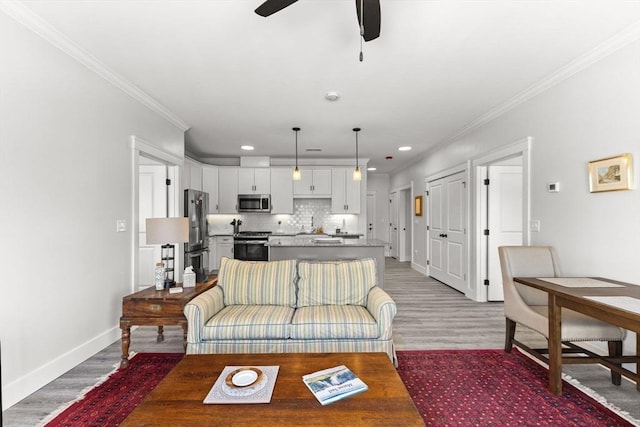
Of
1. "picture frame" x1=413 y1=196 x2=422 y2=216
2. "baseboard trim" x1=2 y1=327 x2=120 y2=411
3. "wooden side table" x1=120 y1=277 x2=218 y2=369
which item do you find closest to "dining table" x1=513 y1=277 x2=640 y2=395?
"wooden side table" x1=120 y1=277 x2=218 y2=369

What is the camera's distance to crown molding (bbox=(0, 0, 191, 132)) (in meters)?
2.07

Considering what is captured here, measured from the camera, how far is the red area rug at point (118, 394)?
191cm

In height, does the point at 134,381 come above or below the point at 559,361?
below

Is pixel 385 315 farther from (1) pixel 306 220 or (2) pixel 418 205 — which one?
(2) pixel 418 205

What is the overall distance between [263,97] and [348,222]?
407cm

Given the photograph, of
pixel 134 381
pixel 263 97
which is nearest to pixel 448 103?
pixel 263 97

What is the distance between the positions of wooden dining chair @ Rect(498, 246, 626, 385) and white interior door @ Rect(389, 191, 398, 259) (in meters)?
6.01

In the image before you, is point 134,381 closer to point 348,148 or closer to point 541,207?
point 541,207

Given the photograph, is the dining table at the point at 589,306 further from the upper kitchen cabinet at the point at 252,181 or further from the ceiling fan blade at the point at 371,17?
the upper kitchen cabinet at the point at 252,181

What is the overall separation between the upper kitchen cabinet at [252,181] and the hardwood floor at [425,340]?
332 cm

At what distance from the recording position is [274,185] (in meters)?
6.74

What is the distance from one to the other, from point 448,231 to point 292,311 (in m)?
3.86

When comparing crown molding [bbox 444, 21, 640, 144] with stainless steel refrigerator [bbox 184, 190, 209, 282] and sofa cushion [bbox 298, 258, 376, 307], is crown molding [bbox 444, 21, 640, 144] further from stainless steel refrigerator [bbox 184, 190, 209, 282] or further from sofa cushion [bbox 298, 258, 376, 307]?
stainless steel refrigerator [bbox 184, 190, 209, 282]

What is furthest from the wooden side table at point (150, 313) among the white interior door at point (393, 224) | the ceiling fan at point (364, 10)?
the white interior door at point (393, 224)
